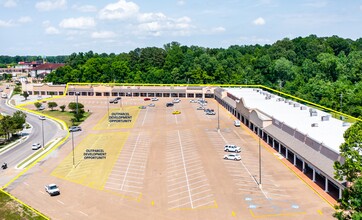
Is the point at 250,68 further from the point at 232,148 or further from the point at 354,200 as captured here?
the point at 354,200

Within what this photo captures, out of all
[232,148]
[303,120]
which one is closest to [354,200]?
[232,148]

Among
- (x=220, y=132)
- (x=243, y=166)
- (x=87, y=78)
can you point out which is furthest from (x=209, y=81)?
(x=243, y=166)

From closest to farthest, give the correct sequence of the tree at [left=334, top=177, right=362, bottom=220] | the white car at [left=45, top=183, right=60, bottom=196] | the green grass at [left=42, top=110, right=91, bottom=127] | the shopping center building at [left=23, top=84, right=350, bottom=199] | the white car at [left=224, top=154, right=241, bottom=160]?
1. the tree at [left=334, top=177, right=362, bottom=220]
2. the white car at [left=45, top=183, right=60, bottom=196]
3. the shopping center building at [left=23, top=84, right=350, bottom=199]
4. the white car at [left=224, top=154, right=241, bottom=160]
5. the green grass at [left=42, top=110, right=91, bottom=127]

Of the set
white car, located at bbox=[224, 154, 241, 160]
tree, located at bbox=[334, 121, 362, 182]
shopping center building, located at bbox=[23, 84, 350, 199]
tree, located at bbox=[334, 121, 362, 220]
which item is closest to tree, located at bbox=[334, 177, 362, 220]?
tree, located at bbox=[334, 121, 362, 220]

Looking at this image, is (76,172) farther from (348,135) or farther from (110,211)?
(348,135)

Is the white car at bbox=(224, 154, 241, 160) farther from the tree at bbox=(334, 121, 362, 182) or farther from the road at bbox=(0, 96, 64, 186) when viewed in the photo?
the road at bbox=(0, 96, 64, 186)
